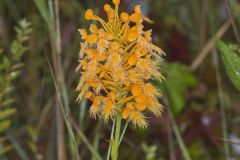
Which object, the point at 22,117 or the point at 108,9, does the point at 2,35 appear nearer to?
the point at 22,117

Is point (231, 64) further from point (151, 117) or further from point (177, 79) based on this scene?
point (151, 117)

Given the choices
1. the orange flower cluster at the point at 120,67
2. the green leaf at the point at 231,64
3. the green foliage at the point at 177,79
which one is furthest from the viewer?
the green foliage at the point at 177,79

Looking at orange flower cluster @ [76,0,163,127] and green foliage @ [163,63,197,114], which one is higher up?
orange flower cluster @ [76,0,163,127]

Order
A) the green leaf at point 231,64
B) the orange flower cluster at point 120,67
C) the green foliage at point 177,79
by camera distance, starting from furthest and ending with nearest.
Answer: the green foliage at point 177,79 → the green leaf at point 231,64 → the orange flower cluster at point 120,67

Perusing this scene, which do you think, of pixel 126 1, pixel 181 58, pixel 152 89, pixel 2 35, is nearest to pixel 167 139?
pixel 181 58

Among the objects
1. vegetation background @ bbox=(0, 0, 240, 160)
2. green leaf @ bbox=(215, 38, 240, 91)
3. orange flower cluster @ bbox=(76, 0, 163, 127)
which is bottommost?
vegetation background @ bbox=(0, 0, 240, 160)

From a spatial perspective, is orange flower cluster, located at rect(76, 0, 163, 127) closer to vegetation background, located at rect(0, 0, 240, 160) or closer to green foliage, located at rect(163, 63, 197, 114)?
vegetation background, located at rect(0, 0, 240, 160)

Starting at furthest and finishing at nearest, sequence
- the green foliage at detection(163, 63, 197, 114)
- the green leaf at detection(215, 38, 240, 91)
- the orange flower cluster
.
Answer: the green foliage at detection(163, 63, 197, 114), the green leaf at detection(215, 38, 240, 91), the orange flower cluster

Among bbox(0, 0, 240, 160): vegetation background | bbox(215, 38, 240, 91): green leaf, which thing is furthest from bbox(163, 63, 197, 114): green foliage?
bbox(215, 38, 240, 91): green leaf

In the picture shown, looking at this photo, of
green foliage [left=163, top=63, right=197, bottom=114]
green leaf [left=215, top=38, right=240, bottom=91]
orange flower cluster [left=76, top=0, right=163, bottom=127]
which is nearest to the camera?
orange flower cluster [left=76, top=0, right=163, bottom=127]

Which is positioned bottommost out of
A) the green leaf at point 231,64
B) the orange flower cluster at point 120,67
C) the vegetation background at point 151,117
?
the vegetation background at point 151,117

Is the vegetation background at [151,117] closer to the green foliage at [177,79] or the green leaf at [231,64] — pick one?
the green foliage at [177,79]

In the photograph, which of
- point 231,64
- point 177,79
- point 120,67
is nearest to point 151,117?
point 177,79

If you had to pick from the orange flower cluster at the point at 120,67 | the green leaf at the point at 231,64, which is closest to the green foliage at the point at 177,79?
the green leaf at the point at 231,64
